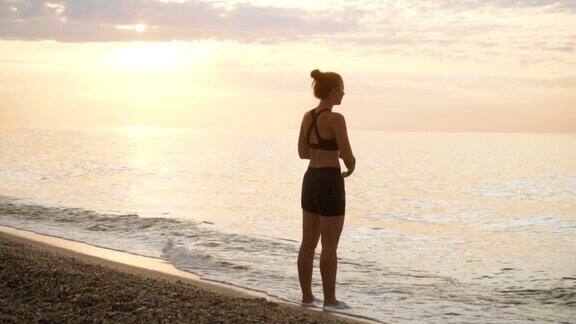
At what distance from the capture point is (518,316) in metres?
8.52

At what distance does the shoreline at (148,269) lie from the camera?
7.65m

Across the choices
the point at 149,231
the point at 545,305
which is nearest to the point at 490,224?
the point at 149,231

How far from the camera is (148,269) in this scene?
10.6m

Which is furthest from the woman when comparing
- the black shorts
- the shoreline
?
the shoreline

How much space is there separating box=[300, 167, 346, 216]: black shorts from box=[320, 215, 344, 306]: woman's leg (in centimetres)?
8

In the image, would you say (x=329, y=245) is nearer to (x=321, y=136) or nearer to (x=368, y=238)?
(x=321, y=136)

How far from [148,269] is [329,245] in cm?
388

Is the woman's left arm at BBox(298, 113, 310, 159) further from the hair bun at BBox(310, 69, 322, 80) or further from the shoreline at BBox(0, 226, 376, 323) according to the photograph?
the shoreline at BBox(0, 226, 376, 323)

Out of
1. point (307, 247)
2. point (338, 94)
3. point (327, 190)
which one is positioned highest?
point (338, 94)

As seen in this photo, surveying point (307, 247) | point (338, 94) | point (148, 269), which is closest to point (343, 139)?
point (338, 94)

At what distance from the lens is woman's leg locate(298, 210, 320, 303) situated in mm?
7797

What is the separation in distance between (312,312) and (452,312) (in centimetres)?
189

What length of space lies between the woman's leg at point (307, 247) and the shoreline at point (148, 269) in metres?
0.25

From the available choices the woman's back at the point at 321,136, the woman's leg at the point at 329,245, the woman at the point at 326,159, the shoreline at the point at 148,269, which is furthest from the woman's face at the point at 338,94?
the shoreline at the point at 148,269
